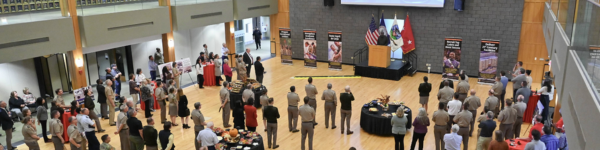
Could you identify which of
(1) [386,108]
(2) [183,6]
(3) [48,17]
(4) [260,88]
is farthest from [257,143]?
(2) [183,6]

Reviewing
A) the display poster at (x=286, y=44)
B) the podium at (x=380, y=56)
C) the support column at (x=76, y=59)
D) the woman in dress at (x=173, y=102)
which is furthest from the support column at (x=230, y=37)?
the woman in dress at (x=173, y=102)

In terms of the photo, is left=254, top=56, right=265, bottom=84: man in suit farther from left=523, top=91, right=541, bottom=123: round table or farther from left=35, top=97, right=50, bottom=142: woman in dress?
left=523, top=91, right=541, bottom=123: round table

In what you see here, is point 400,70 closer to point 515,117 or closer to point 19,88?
point 515,117

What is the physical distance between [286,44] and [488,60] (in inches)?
339

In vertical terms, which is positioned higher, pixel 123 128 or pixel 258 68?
pixel 258 68

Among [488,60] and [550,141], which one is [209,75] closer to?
[488,60]

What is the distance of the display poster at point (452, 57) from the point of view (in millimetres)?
16500

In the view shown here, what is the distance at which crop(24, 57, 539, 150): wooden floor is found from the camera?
35.1 ft

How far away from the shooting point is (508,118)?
30.6ft

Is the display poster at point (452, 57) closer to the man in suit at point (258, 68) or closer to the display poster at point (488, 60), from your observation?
the display poster at point (488, 60)

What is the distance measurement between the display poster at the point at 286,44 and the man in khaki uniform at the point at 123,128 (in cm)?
1114

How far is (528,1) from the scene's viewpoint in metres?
16.0

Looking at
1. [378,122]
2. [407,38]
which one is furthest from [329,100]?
[407,38]

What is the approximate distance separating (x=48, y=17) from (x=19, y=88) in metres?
3.33
